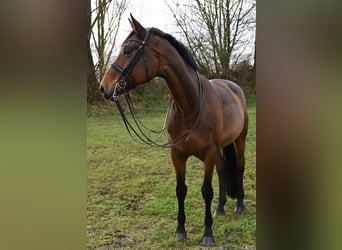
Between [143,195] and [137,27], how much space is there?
46 centimetres

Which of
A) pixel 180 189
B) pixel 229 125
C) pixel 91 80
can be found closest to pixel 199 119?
pixel 229 125

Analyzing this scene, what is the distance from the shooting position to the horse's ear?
3.03ft

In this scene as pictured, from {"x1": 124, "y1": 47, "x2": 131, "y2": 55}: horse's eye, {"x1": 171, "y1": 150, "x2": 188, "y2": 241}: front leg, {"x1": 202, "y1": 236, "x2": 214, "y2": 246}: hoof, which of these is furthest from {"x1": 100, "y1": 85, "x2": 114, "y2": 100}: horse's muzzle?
{"x1": 202, "y1": 236, "x2": 214, "y2": 246}: hoof

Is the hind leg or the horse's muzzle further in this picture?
the hind leg

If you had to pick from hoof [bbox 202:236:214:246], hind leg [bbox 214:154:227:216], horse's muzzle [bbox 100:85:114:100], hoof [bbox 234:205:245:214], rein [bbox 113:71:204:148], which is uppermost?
horse's muzzle [bbox 100:85:114:100]

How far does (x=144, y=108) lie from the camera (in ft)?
3.25

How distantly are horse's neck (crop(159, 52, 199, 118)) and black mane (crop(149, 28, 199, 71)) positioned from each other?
12mm

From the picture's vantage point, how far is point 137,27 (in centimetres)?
93

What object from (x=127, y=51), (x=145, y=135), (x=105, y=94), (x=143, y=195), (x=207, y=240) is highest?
(x=127, y=51)

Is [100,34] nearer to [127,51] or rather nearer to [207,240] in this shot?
[127,51]

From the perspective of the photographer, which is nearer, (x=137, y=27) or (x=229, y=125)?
(x=137, y=27)

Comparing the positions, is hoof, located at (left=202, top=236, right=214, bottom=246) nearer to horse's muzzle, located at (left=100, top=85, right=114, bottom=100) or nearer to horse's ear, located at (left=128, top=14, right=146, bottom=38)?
horse's muzzle, located at (left=100, top=85, right=114, bottom=100)
